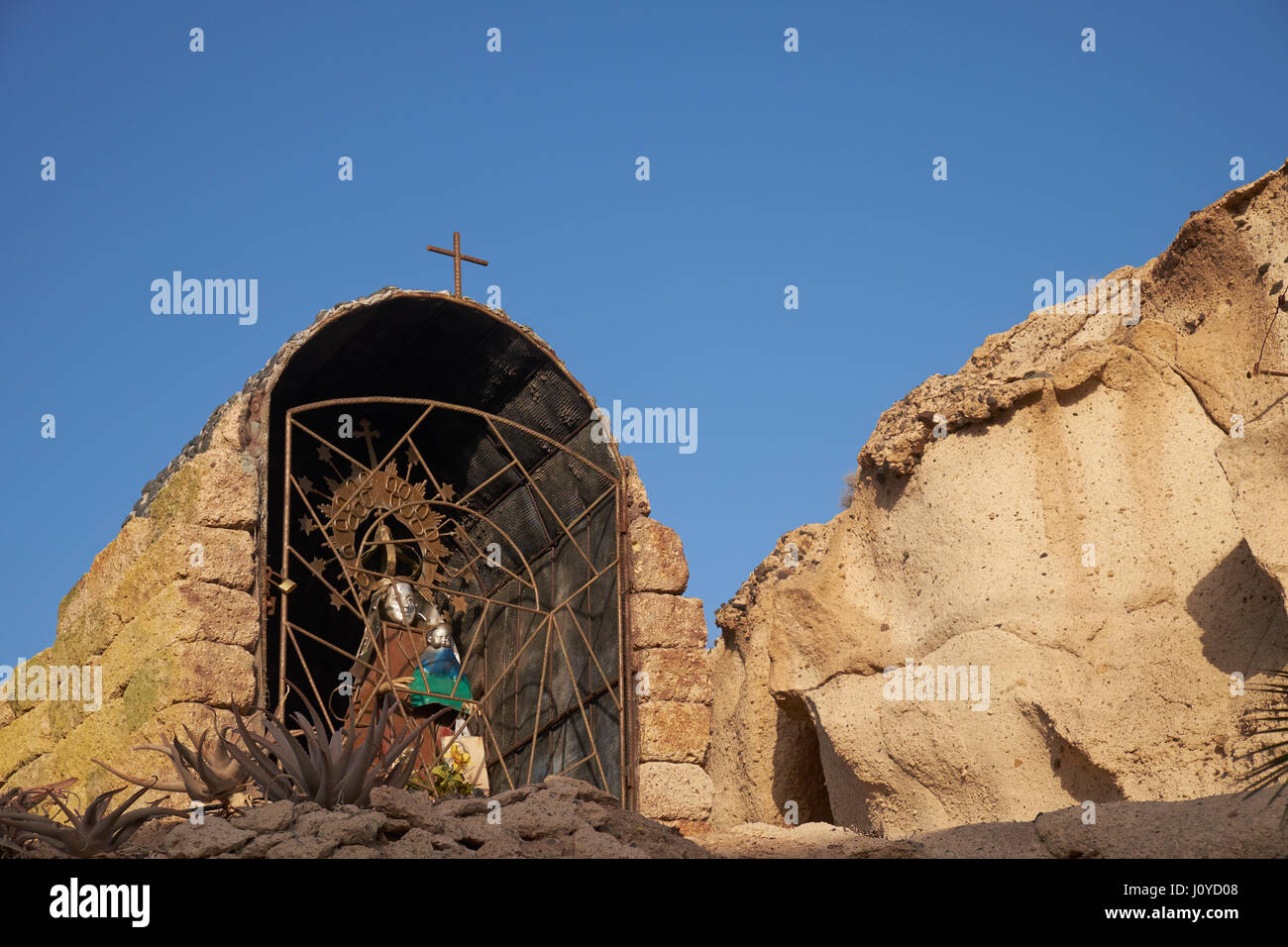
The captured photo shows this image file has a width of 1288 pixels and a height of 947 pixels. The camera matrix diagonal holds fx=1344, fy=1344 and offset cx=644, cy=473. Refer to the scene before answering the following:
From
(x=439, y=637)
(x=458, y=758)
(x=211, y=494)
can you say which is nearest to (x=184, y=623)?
(x=211, y=494)

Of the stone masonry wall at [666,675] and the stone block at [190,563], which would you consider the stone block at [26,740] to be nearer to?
the stone block at [190,563]

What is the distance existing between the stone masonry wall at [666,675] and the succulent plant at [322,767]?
2.87m

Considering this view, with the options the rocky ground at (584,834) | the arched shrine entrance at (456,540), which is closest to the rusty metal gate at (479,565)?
the arched shrine entrance at (456,540)

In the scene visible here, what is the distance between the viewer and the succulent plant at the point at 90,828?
163 inches

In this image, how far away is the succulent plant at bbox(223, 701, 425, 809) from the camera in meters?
4.38

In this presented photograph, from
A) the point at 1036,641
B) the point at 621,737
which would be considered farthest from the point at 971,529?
the point at 621,737

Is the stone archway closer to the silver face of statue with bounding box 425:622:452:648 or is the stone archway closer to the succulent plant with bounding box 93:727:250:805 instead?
the silver face of statue with bounding box 425:622:452:648

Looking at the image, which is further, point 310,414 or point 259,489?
point 310,414

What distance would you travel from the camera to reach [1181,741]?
20.3ft

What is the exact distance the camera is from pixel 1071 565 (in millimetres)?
6887

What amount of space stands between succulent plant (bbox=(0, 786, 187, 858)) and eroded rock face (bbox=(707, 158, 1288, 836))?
4026 millimetres
